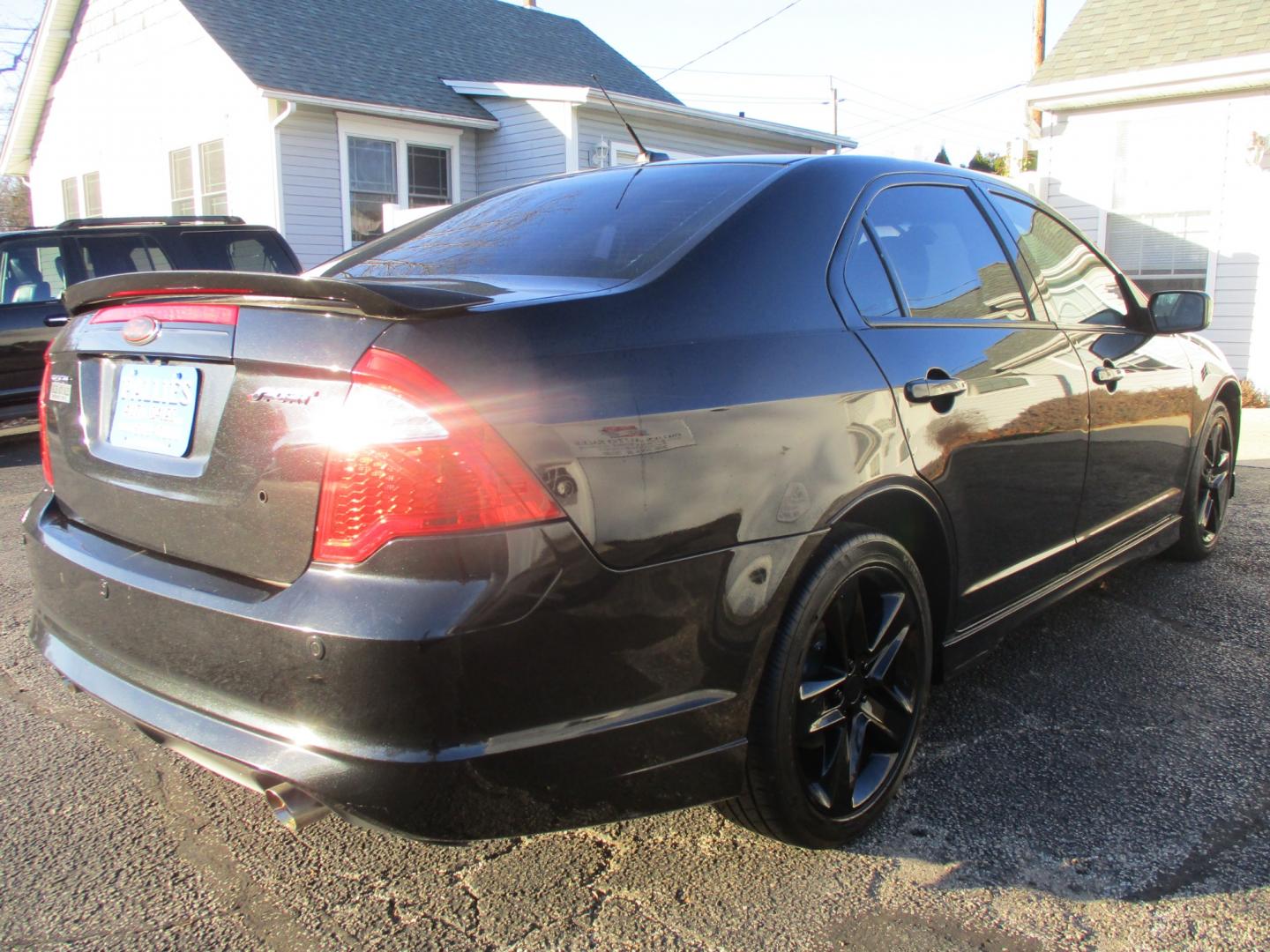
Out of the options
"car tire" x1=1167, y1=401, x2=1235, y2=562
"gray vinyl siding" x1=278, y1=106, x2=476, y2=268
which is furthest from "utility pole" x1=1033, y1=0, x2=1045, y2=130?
"car tire" x1=1167, y1=401, x2=1235, y2=562

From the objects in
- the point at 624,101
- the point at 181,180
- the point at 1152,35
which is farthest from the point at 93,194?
the point at 1152,35

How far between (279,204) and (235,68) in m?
1.79

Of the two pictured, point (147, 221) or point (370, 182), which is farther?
Result: point (370, 182)

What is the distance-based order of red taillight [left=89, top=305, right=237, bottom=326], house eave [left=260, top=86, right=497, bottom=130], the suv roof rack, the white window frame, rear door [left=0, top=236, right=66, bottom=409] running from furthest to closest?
the white window frame < house eave [left=260, top=86, right=497, bottom=130] < the suv roof rack < rear door [left=0, top=236, right=66, bottom=409] < red taillight [left=89, top=305, right=237, bottom=326]

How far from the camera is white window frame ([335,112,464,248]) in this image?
14.2 metres

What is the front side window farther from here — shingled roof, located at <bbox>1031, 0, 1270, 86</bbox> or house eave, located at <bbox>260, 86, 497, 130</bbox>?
shingled roof, located at <bbox>1031, 0, 1270, 86</bbox>

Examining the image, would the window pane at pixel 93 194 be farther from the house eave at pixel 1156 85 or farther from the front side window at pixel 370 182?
the house eave at pixel 1156 85

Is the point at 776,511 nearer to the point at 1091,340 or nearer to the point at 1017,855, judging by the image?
the point at 1017,855

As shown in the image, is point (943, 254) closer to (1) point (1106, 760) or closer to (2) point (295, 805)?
(1) point (1106, 760)

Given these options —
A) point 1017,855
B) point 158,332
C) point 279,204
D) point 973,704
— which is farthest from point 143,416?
point 279,204

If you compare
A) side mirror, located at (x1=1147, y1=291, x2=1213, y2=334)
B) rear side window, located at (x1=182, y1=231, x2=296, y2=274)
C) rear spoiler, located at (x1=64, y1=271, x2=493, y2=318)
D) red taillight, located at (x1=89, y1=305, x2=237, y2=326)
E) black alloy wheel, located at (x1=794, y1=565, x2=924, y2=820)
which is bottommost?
black alloy wheel, located at (x1=794, y1=565, x2=924, y2=820)

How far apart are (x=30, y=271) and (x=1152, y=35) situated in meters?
11.6

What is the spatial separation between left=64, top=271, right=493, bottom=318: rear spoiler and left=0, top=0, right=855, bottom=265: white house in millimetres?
11952

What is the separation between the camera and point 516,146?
15359mm
